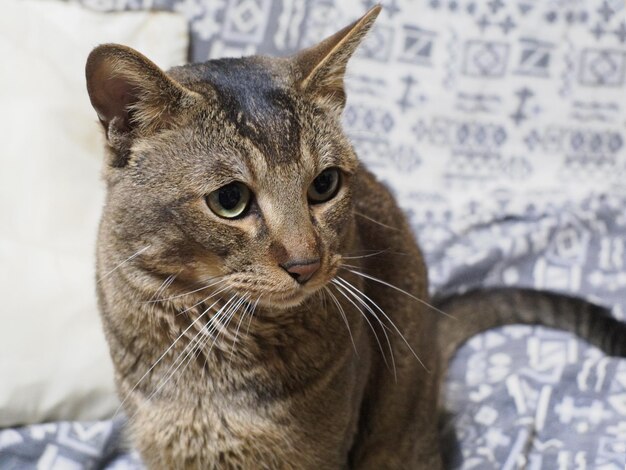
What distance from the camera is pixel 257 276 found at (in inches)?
45.0

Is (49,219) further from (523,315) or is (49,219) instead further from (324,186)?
(523,315)

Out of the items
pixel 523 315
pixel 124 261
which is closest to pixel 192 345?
pixel 124 261

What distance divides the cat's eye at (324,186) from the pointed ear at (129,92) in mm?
229

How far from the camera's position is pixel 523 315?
2.00m

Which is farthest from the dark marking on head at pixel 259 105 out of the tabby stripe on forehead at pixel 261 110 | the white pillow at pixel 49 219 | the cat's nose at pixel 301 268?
the white pillow at pixel 49 219

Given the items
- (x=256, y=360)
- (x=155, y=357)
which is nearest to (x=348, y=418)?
(x=256, y=360)

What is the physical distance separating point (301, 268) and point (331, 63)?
13.5 inches

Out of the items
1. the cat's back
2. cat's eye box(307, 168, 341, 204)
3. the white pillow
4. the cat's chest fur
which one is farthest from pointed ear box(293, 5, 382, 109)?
the white pillow

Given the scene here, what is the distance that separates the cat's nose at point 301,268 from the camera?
1.13m

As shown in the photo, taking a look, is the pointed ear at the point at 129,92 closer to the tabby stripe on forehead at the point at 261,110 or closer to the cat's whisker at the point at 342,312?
the tabby stripe on forehead at the point at 261,110

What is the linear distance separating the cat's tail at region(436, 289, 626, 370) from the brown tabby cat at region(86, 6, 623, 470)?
43 centimetres

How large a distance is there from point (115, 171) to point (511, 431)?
1.06m

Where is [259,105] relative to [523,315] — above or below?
above

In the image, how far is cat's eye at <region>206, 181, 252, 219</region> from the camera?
1.16m
